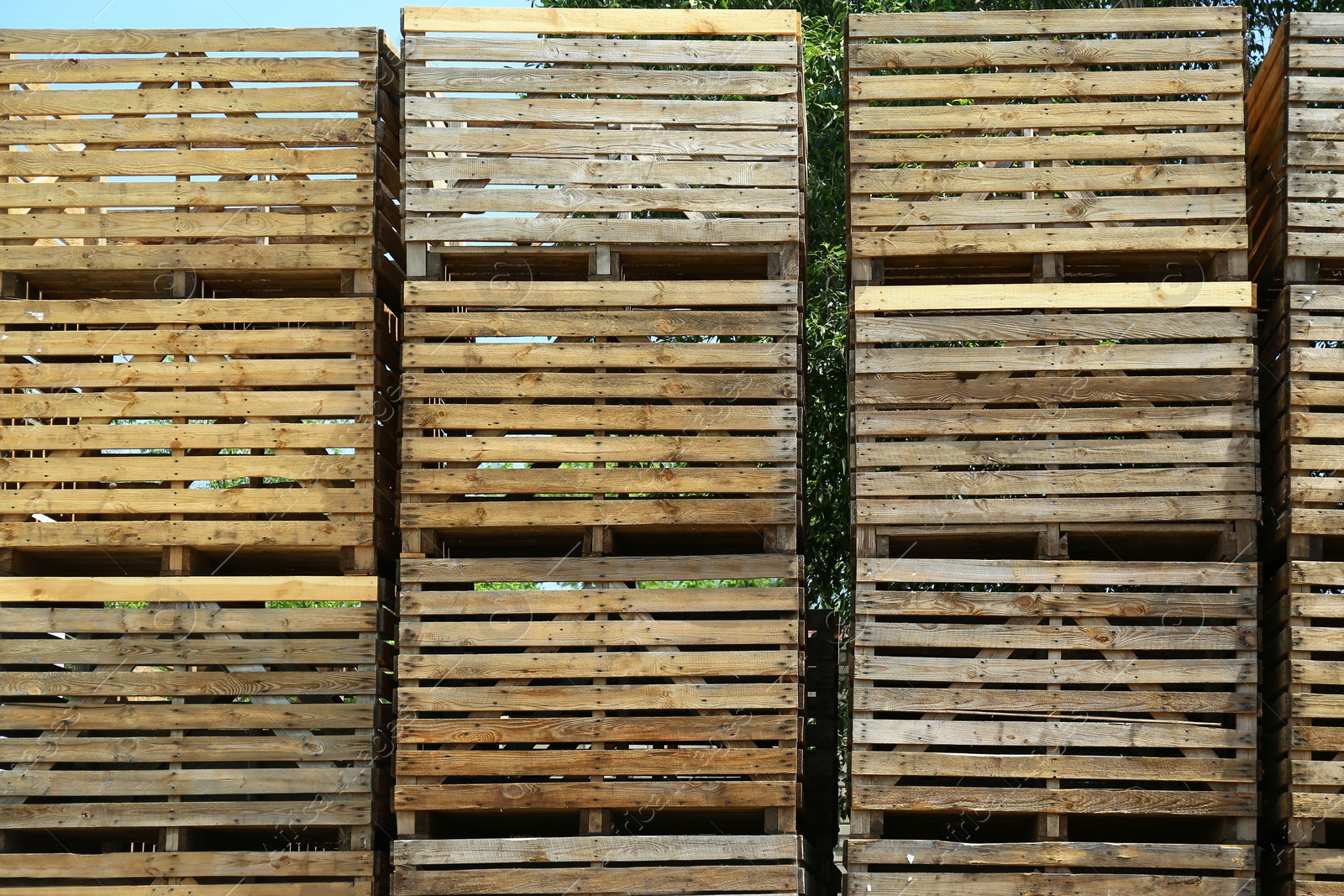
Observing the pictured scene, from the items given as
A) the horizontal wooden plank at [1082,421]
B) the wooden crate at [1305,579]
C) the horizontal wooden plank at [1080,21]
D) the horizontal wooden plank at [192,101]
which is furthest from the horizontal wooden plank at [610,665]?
the horizontal wooden plank at [1080,21]

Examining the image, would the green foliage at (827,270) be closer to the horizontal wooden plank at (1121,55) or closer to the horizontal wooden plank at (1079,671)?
the horizontal wooden plank at (1121,55)

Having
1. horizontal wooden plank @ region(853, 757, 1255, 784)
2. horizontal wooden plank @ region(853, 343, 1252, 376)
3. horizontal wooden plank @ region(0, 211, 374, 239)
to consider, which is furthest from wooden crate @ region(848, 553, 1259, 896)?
horizontal wooden plank @ region(0, 211, 374, 239)

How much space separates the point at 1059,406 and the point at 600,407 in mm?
2301

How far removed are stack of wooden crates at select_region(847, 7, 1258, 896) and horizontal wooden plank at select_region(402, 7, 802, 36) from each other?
0.58 metres

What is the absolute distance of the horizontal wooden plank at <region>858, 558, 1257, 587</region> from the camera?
645cm

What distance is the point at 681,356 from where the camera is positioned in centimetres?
675

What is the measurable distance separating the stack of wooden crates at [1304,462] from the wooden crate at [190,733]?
4440 mm

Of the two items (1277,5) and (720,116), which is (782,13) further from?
(1277,5)

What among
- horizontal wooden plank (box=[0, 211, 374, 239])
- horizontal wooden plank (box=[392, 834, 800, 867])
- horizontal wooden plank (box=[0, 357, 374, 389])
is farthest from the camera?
horizontal wooden plank (box=[0, 211, 374, 239])

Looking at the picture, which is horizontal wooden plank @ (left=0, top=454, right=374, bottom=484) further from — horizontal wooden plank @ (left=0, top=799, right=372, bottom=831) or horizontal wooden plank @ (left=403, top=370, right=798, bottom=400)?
horizontal wooden plank @ (left=0, top=799, right=372, bottom=831)

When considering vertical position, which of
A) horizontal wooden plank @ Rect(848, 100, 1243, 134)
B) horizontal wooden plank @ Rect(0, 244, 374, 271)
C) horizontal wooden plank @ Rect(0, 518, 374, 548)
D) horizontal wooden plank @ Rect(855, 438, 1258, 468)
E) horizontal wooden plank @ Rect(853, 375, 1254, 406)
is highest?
horizontal wooden plank @ Rect(848, 100, 1243, 134)

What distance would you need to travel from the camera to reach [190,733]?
21.7 feet

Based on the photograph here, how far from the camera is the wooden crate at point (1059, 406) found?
6527 millimetres

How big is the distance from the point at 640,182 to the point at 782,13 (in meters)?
1.18
